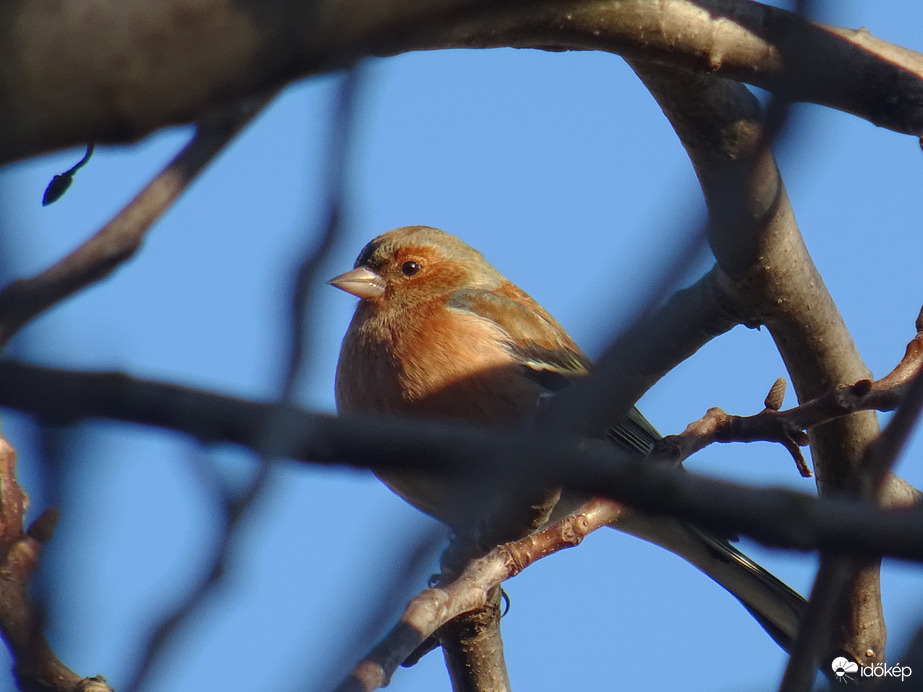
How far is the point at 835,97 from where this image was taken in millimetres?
3592

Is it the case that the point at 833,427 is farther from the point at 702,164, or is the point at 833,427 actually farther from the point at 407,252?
the point at 407,252

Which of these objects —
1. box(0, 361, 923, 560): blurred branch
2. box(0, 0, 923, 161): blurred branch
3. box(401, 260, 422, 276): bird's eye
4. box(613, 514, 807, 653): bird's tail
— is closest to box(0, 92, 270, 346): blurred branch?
box(0, 0, 923, 161): blurred branch

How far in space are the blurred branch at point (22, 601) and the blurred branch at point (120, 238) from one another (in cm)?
92

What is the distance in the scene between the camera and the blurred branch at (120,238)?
58.5 inches

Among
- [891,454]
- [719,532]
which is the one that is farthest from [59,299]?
[891,454]

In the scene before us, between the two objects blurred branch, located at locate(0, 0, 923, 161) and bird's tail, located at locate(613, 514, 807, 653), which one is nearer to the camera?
blurred branch, located at locate(0, 0, 923, 161)

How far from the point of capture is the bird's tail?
5488 millimetres

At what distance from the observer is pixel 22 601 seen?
2625mm

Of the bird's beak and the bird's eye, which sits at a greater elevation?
the bird's eye

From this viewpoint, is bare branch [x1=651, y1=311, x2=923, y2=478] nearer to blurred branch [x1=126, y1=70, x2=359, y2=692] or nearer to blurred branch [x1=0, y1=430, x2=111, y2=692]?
blurred branch [x1=0, y1=430, x2=111, y2=692]

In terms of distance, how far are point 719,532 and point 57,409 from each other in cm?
80

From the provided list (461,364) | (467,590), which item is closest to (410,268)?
(461,364)

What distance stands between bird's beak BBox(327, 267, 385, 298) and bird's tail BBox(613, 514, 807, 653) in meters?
2.05

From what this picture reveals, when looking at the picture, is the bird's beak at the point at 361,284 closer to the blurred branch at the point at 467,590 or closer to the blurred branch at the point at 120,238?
the blurred branch at the point at 467,590
